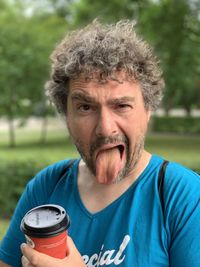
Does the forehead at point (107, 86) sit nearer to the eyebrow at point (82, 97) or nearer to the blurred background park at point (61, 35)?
the eyebrow at point (82, 97)

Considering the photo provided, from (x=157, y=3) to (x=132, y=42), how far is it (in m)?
16.0

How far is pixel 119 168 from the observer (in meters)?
1.60

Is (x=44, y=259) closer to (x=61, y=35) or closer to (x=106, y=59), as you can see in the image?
(x=106, y=59)

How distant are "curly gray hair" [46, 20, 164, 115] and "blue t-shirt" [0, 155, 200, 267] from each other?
32cm

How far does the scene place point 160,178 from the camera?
156 cm

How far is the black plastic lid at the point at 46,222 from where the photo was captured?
121 cm

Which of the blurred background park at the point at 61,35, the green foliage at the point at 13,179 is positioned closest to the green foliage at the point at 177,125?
the blurred background park at the point at 61,35

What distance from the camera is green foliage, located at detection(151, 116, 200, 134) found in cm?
3506

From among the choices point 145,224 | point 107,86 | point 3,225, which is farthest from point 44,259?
point 3,225

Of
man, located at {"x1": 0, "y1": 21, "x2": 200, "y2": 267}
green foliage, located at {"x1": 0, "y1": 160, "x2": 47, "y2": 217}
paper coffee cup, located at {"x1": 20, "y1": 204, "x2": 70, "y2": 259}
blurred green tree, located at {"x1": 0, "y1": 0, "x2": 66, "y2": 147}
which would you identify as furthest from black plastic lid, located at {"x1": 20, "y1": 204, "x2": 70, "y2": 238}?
blurred green tree, located at {"x1": 0, "y1": 0, "x2": 66, "y2": 147}

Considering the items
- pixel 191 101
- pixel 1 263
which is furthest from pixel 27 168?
pixel 191 101

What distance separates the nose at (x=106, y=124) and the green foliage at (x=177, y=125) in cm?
3350

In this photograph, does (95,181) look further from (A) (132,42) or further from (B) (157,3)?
(B) (157,3)

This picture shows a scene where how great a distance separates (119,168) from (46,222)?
43 centimetres
